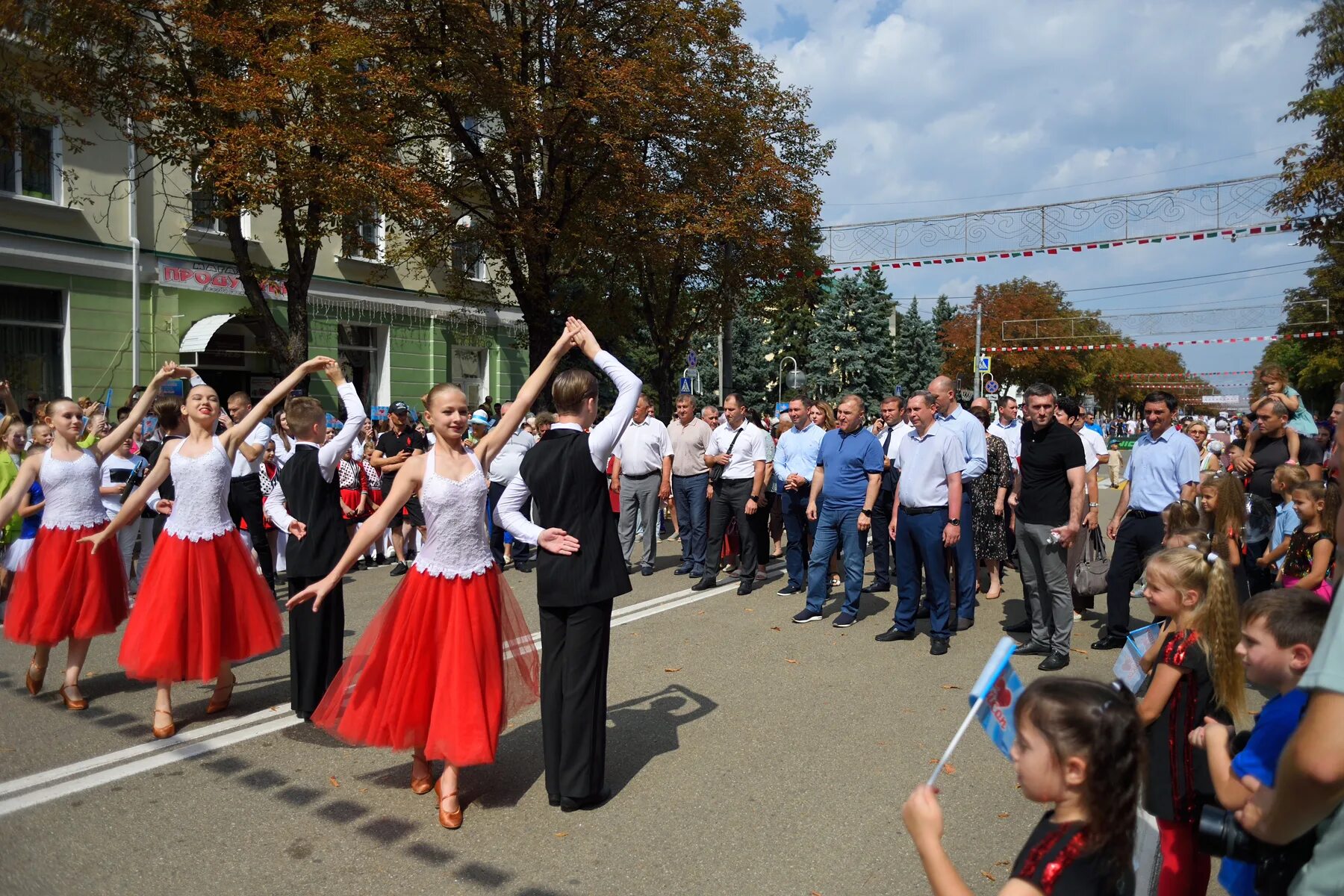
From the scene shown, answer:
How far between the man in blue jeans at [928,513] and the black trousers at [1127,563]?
4.17 feet

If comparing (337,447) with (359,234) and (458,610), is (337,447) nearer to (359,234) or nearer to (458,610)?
(458,610)

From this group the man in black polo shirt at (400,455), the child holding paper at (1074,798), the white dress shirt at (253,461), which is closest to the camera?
the child holding paper at (1074,798)

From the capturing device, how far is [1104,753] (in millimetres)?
2146

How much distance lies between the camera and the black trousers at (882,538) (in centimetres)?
1040

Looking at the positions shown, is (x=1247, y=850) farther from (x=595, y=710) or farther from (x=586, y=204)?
(x=586, y=204)

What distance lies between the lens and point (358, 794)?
16.3 ft

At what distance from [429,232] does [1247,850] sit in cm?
1993

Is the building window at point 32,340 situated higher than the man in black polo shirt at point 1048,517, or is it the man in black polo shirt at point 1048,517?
the building window at point 32,340

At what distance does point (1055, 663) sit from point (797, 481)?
3.91 meters

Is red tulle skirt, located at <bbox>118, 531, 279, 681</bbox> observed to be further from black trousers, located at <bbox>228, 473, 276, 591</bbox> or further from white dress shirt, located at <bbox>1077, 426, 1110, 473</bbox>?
white dress shirt, located at <bbox>1077, 426, 1110, 473</bbox>

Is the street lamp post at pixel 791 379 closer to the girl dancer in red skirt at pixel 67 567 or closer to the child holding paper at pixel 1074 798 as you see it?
the girl dancer in red skirt at pixel 67 567

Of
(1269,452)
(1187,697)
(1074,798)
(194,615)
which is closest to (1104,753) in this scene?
(1074,798)

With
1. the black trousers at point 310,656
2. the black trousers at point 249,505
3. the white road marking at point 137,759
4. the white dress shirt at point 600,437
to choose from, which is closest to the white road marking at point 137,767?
the white road marking at point 137,759

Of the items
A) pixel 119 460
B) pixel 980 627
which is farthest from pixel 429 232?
pixel 980 627
